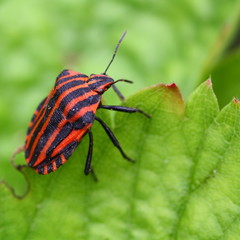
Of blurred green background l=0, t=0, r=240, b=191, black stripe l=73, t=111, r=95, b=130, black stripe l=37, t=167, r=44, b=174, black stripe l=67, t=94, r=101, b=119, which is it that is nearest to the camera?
black stripe l=37, t=167, r=44, b=174

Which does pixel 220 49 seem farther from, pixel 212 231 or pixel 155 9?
pixel 212 231

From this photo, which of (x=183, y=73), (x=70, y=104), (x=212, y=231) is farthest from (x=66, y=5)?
(x=212, y=231)

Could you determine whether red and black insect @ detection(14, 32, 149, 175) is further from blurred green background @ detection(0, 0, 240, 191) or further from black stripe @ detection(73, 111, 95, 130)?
blurred green background @ detection(0, 0, 240, 191)

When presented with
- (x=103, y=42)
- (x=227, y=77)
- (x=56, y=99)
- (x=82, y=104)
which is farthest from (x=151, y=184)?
(x=103, y=42)

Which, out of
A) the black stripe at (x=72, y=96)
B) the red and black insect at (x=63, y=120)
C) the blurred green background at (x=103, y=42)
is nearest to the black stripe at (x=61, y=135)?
the red and black insect at (x=63, y=120)

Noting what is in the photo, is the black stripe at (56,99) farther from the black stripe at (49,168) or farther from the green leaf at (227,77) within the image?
the green leaf at (227,77)

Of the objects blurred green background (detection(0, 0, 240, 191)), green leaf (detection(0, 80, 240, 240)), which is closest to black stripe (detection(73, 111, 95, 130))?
green leaf (detection(0, 80, 240, 240))
